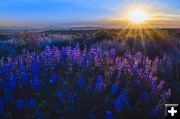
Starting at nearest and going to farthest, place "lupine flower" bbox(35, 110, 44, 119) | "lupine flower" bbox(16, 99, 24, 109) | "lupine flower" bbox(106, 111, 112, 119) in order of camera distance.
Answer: "lupine flower" bbox(106, 111, 112, 119)
"lupine flower" bbox(35, 110, 44, 119)
"lupine flower" bbox(16, 99, 24, 109)

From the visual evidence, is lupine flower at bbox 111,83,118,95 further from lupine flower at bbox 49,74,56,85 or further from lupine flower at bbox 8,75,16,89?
lupine flower at bbox 8,75,16,89

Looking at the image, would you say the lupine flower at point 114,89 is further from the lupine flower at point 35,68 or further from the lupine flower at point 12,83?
the lupine flower at point 12,83

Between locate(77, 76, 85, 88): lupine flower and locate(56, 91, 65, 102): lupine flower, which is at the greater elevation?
locate(77, 76, 85, 88): lupine flower

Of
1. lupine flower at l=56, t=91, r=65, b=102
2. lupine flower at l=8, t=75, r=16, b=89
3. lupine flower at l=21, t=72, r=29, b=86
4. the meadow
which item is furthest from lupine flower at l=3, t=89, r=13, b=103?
lupine flower at l=56, t=91, r=65, b=102

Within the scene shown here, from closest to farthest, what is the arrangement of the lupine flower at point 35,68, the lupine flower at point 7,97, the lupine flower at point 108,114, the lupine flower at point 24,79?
the lupine flower at point 108,114, the lupine flower at point 7,97, the lupine flower at point 24,79, the lupine flower at point 35,68

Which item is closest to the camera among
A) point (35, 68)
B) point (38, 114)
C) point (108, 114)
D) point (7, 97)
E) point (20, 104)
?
point (108, 114)

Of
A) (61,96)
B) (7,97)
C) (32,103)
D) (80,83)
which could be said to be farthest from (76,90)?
(7,97)

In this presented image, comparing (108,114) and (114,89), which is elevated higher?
(114,89)

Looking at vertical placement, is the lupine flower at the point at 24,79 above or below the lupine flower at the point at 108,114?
above

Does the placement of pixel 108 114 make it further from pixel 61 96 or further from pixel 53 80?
pixel 53 80

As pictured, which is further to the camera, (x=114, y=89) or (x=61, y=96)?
(x=114, y=89)

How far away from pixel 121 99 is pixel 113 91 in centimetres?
19

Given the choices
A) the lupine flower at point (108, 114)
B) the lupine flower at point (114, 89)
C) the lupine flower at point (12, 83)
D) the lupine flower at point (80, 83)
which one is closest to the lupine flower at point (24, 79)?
the lupine flower at point (12, 83)

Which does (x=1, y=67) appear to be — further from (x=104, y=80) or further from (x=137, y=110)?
(x=137, y=110)
